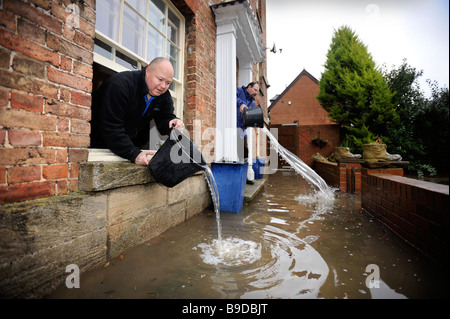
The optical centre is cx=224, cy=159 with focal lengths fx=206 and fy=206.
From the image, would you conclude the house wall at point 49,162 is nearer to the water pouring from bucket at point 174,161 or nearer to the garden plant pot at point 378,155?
the water pouring from bucket at point 174,161

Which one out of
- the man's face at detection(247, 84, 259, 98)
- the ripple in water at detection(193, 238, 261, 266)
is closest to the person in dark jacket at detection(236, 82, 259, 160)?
the man's face at detection(247, 84, 259, 98)

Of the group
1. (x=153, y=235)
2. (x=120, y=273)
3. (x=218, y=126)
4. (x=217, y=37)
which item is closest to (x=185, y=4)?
(x=217, y=37)

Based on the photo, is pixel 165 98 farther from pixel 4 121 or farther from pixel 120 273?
pixel 120 273

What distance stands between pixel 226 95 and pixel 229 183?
154 cm

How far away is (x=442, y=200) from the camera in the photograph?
4.46ft

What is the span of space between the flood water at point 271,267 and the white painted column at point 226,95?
1.50m

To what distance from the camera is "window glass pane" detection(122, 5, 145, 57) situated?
2160 mm

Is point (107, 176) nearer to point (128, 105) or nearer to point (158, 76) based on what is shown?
point (128, 105)

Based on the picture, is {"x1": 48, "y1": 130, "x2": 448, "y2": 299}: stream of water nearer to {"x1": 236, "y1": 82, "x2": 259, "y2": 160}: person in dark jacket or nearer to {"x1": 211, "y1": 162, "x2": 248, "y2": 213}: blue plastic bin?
{"x1": 211, "y1": 162, "x2": 248, "y2": 213}: blue plastic bin

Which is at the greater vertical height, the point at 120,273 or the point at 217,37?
the point at 217,37

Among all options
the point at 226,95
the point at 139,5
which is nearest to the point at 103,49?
the point at 139,5

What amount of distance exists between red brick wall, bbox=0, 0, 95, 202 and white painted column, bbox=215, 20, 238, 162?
2222mm
